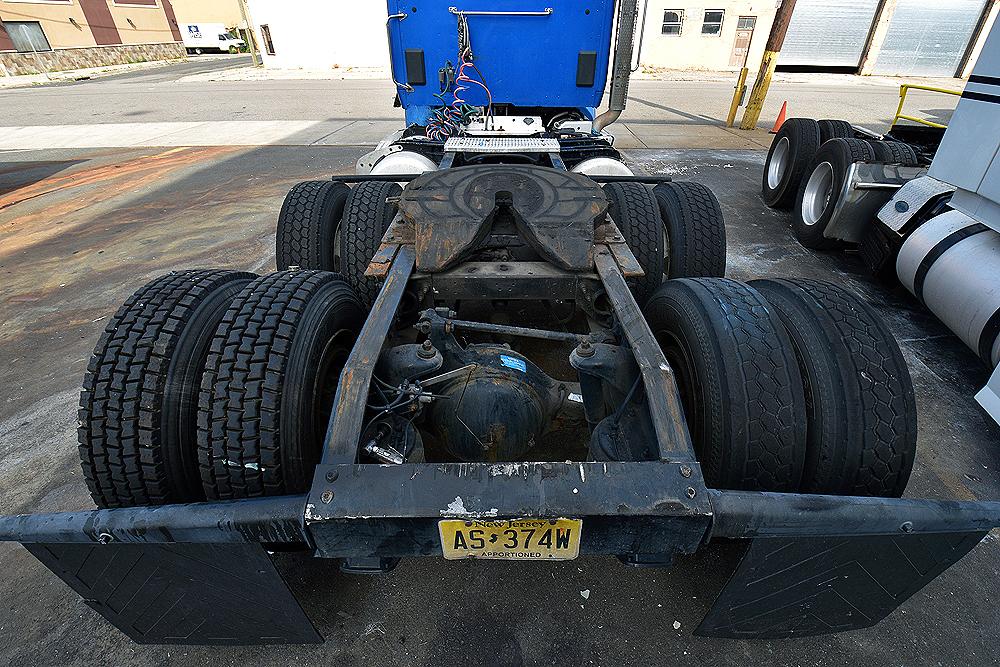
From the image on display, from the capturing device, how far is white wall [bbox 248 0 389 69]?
79.5 ft

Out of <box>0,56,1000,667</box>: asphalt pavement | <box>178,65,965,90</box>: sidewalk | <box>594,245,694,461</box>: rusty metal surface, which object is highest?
<box>594,245,694,461</box>: rusty metal surface

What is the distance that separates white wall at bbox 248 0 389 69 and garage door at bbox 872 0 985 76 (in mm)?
24124

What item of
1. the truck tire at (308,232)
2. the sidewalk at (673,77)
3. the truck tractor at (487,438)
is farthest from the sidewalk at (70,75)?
the truck tractor at (487,438)

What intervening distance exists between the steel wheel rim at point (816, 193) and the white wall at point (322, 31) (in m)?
25.2

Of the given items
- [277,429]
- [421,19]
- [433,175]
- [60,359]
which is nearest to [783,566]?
[277,429]

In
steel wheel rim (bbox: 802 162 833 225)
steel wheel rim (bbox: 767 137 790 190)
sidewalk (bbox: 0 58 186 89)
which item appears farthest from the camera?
sidewalk (bbox: 0 58 186 89)

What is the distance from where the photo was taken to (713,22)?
76.5 ft

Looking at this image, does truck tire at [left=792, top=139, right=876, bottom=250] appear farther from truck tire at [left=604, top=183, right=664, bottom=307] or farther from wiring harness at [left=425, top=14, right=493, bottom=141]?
wiring harness at [left=425, top=14, right=493, bottom=141]

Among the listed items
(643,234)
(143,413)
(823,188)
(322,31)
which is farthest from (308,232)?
(322,31)

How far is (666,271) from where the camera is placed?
3.34 metres

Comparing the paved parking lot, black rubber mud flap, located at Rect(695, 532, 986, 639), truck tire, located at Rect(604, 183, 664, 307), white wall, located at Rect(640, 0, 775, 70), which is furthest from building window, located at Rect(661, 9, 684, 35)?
black rubber mud flap, located at Rect(695, 532, 986, 639)

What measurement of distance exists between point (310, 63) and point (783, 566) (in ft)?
101

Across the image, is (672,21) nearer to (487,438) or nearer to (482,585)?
(487,438)

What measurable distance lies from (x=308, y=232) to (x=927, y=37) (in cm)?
3088
